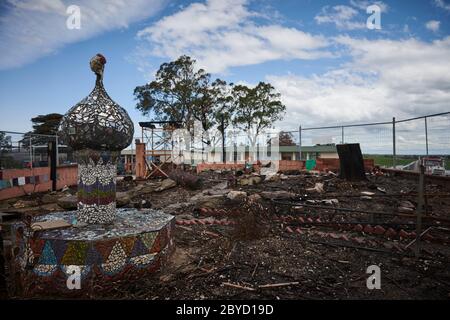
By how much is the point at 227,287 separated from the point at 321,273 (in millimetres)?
1291

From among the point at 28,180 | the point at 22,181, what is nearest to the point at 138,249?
the point at 22,181

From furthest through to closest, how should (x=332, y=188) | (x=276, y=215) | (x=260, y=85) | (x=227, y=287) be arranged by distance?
(x=260, y=85) < (x=332, y=188) < (x=276, y=215) < (x=227, y=287)

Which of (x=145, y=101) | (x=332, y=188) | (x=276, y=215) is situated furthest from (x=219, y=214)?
(x=145, y=101)

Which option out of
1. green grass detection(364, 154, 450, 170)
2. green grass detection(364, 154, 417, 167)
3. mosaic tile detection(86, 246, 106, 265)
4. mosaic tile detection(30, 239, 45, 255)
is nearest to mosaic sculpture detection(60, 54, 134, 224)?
mosaic tile detection(30, 239, 45, 255)

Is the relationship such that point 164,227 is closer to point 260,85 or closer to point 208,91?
point 208,91

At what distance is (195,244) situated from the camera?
183 inches

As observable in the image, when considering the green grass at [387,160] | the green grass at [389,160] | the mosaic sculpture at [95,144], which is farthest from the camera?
the green grass at [387,160]

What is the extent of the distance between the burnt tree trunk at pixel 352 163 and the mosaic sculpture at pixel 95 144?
32.4 ft

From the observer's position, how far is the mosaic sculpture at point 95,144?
3574 mm

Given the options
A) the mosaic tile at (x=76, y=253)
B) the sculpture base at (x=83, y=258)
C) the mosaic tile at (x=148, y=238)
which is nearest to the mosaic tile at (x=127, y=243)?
the sculpture base at (x=83, y=258)

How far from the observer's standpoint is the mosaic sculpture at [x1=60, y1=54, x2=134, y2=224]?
3574 mm

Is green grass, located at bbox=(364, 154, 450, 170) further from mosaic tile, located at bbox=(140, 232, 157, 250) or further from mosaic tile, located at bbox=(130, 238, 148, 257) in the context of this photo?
mosaic tile, located at bbox=(130, 238, 148, 257)

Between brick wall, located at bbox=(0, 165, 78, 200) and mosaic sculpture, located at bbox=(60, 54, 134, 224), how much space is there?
23.9ft

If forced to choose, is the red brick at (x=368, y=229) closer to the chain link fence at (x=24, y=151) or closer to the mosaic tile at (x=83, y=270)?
the mosaic tile at (x=83, y=270)
